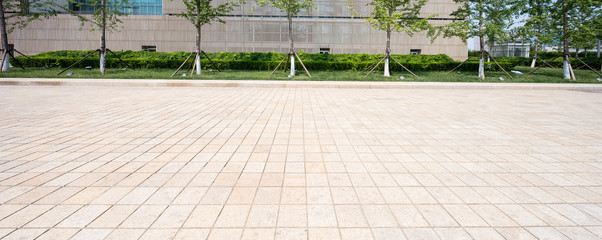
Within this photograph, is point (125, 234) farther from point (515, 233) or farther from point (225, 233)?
point (515, 233)

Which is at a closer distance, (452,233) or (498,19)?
(452,233)

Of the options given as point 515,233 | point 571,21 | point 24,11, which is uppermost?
point 24,11

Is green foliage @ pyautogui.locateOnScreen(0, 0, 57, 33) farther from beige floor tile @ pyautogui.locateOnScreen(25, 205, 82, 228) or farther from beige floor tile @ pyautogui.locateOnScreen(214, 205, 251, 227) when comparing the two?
beige floor tile @ pyautogui.locateOnScreen(214, 205, 251, 227)

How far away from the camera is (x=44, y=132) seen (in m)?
6.00

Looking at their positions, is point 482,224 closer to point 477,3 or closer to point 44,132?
point 44,132

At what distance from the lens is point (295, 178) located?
12.6 ft

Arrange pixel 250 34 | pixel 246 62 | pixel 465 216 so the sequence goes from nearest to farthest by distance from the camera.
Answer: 1. pixel 465 216
2. pixel 246 62
3. pixel 250 34

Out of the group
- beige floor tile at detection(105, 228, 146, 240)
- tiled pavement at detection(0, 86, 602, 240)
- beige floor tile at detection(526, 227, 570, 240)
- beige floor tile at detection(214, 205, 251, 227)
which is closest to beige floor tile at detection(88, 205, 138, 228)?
tiled pavement at detection(0, 86, 602, 240)

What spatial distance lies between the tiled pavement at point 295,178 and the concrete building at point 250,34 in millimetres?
28662

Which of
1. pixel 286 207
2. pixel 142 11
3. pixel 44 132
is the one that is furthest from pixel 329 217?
pixel 142 11

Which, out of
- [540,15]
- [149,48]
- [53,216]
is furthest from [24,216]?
[149,48]

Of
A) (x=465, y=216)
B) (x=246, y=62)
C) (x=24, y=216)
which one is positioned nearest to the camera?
(x=24, y=216)

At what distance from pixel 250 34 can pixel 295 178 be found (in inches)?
1301

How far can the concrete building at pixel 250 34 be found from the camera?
115 ft
